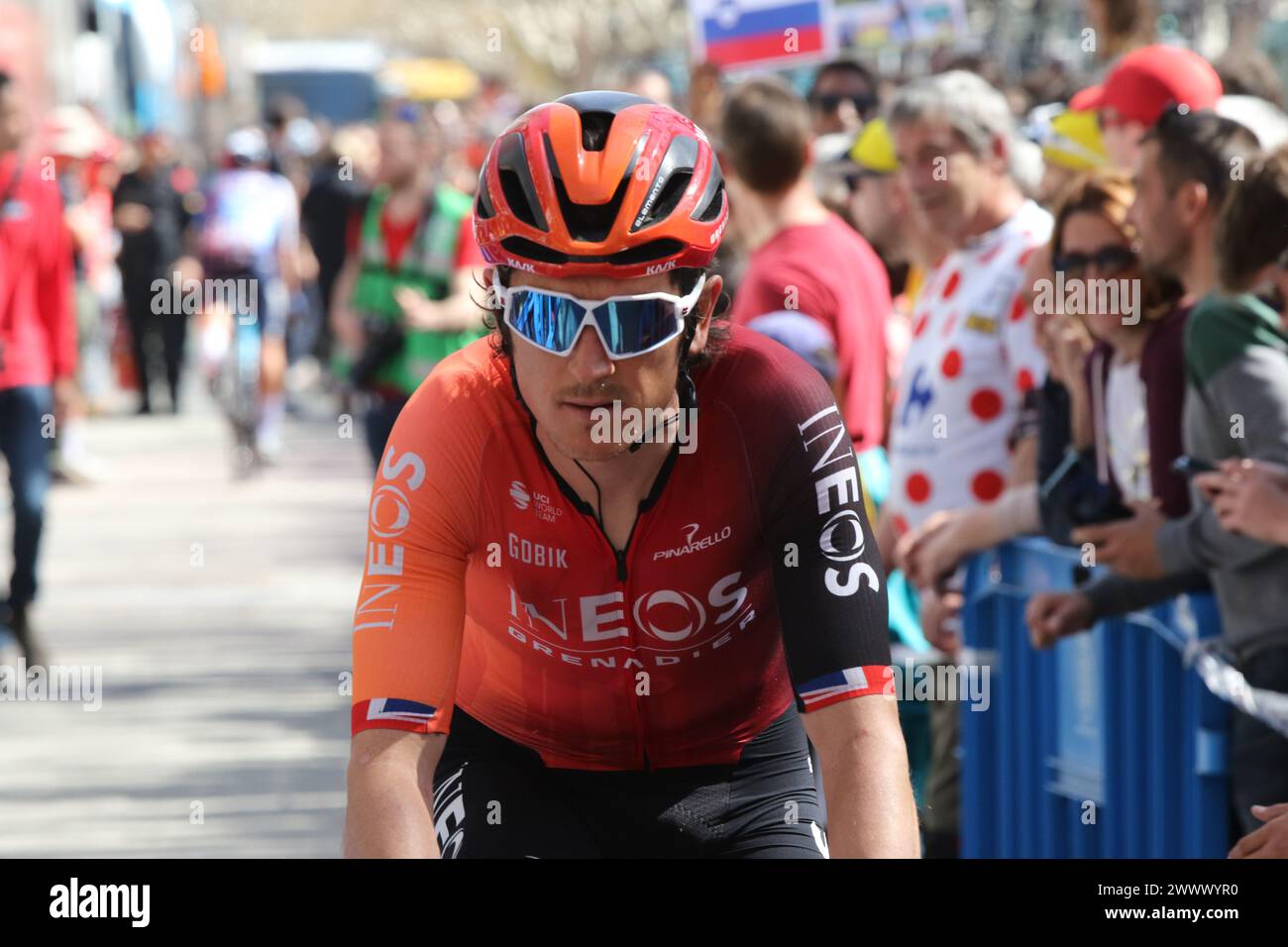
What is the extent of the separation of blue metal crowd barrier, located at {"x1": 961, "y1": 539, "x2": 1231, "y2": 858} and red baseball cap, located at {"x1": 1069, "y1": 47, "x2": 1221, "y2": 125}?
134cm

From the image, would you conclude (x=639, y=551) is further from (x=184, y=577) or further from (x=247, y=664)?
(x=184, y=577)

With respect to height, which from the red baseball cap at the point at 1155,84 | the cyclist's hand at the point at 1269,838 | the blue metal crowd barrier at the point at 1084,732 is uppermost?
the red baseball cap at the point at 1155,84

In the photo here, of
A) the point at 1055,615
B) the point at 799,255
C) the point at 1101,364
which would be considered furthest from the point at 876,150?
the point at 1055,615

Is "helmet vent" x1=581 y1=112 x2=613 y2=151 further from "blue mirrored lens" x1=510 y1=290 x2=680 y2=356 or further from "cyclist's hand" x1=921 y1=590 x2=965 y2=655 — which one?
"cyclist's hand" x1=921 y1=590 x2=965 y2=655

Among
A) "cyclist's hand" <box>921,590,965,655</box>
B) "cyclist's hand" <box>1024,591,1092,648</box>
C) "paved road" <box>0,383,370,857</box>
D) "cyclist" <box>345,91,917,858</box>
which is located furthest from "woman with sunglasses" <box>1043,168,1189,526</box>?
"paved road" <box>0,383,370,857</box>

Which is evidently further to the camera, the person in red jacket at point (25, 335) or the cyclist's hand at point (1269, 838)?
the person in red jacket at point (25, 335)

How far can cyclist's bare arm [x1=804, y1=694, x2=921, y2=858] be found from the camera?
9.09 ft

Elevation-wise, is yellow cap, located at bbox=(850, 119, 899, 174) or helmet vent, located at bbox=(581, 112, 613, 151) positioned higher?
helmet vent, located at bbox=(581, 112, 613, 151)

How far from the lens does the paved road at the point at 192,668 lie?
7.02m

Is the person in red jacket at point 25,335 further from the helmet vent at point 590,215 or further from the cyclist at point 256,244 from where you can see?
the cyclist at point 256,244

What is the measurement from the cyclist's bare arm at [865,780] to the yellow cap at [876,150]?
4.42 metres

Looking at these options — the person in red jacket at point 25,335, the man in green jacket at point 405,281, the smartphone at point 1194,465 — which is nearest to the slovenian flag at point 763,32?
the man in green jacket at point 405,281

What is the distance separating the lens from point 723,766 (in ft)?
10.7
